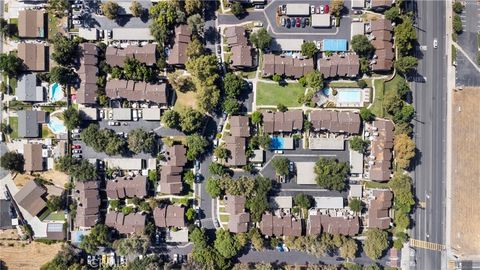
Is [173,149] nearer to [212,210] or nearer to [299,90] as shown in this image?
[212,210]

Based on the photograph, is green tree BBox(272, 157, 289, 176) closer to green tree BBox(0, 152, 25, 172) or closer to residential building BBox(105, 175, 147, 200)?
residential building BBox(105, 175, 147, 200)

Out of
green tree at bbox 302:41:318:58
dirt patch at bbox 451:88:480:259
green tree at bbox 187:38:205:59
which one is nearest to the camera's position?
green tree at bbox 187:38:205:59

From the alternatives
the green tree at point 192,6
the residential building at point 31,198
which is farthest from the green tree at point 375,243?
the residential building at point 31,198

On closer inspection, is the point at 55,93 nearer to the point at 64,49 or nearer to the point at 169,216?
the point at 64,49

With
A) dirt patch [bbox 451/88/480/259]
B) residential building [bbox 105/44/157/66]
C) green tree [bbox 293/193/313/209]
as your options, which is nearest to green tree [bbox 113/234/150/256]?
green tree [bbox 293/193/313/209]

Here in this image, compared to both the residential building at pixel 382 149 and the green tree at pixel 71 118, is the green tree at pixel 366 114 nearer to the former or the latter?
the residential building at pixel 382 149

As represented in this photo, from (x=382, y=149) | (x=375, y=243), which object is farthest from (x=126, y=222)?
(x=382, y=149)
